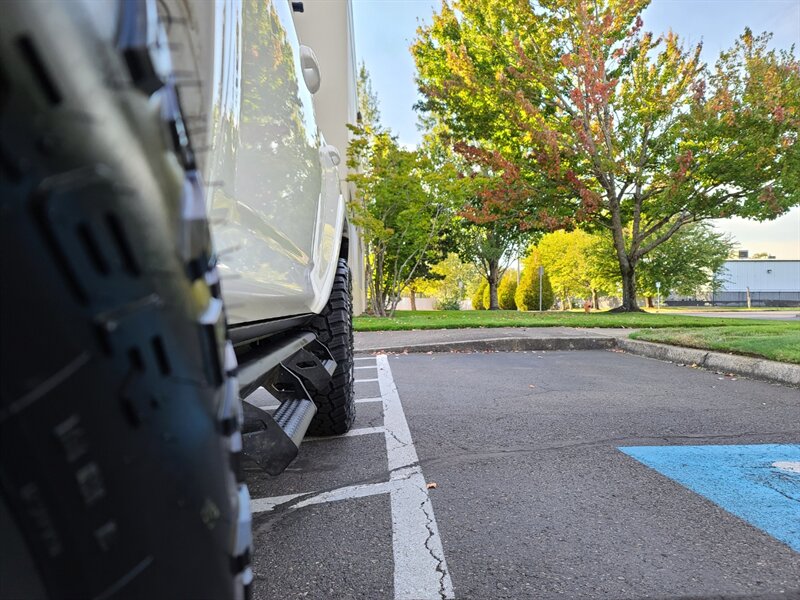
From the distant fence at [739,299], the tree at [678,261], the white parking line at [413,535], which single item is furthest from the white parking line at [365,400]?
the distant fence at [739,299]

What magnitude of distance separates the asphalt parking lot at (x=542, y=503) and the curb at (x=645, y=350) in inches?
42.9

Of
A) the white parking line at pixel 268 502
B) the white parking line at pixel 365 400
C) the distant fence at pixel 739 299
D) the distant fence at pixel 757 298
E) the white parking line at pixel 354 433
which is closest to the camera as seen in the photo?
the white parking line at pixel 268 502

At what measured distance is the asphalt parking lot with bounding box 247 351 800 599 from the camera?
1614 mm

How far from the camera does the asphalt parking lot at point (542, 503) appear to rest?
63.6 inches

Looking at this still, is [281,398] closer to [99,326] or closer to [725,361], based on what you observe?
[99,326]

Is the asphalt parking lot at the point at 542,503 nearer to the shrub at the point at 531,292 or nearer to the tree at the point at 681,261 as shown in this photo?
the tree at the point at 681,261

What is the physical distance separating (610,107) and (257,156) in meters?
18.9

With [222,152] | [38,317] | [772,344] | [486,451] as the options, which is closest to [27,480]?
[38,317]

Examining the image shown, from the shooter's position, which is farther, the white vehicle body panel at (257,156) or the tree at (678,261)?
the tree at (678,261)

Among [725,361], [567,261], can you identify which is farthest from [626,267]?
[567,261]

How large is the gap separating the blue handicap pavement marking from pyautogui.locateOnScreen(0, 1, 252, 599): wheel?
6.95ft

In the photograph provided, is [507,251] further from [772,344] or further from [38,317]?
[38,317]

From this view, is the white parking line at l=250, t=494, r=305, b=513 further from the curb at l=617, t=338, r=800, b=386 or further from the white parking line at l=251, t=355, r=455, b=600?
the curb at l=617, t=338, r=800, b=386

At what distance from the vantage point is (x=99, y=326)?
1.29 feet
